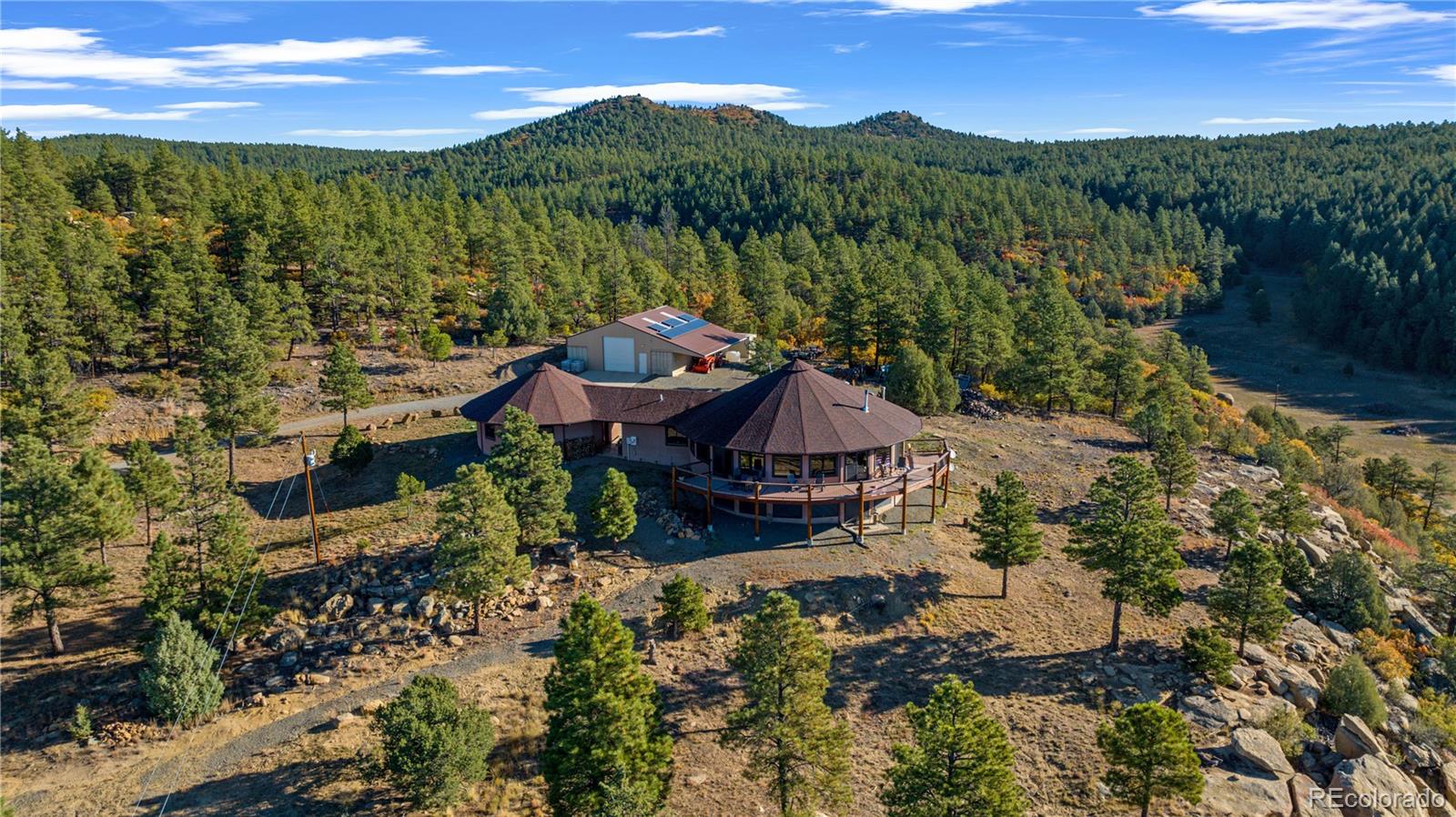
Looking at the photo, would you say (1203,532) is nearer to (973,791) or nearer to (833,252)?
(973,791)

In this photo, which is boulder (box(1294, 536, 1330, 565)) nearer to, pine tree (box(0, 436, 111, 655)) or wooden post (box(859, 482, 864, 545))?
wooden post (box(859, 482, 864, 545))

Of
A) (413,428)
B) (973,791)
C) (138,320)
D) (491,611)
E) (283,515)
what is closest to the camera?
(973,791)

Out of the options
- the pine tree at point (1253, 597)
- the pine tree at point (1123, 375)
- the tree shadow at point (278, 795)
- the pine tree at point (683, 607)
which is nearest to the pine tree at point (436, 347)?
the pine tree at point (683, 607)

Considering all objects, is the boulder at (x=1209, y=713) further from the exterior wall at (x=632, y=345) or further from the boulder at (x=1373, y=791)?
the exterior wall at (x=632, y=345)

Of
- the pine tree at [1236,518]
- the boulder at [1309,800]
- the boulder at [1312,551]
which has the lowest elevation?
the boulder at [1309,800]

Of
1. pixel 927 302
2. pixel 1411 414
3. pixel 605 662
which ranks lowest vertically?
pixel 1411 414

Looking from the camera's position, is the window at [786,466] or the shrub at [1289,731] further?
the window at [786,466]

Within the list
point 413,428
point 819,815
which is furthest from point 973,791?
point 413,428
